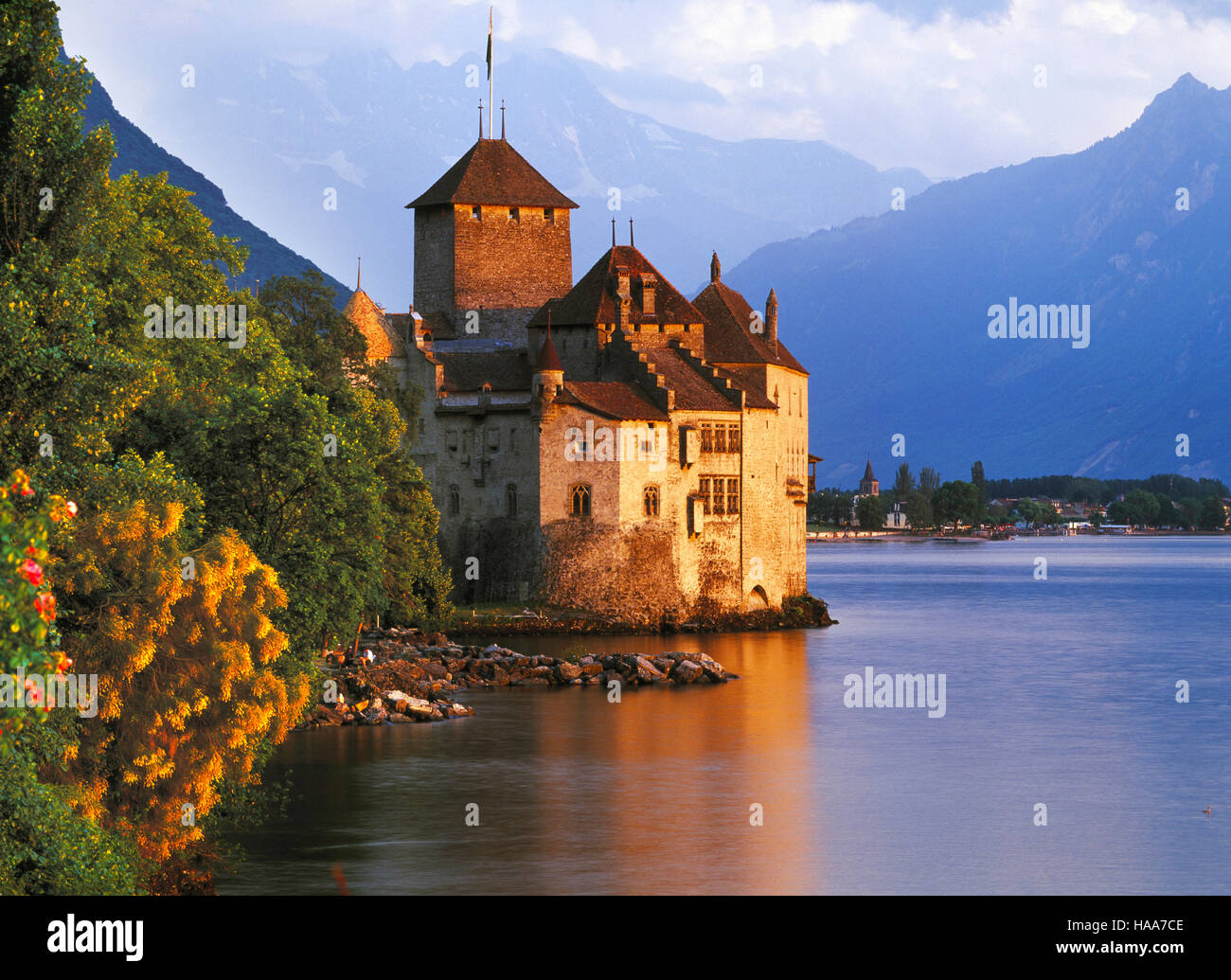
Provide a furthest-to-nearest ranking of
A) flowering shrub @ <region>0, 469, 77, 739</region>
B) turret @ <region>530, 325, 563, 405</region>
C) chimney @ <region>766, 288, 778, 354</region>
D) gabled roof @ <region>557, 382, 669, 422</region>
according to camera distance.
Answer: chimney @ <region>766, 288, 778, 354</region> → gabled roof @ <region>557, 382, 669, 422</region> → turret @ <region>530, 325, 563, 405</region> → flowering shrub @ <region>0, 469, 77, 739</region>

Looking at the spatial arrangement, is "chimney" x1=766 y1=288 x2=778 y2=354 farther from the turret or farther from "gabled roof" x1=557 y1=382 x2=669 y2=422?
the turret

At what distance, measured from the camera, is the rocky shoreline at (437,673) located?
55.1 metres

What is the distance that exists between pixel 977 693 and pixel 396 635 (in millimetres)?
25640

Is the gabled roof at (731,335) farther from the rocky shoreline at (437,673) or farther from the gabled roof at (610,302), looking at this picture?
the rocky shoreline at (437,673)

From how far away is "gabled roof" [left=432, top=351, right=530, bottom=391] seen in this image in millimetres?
91500

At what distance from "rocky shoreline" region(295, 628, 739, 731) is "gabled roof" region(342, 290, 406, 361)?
20.3 meters

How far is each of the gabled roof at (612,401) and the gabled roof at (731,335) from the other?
33.3 feet

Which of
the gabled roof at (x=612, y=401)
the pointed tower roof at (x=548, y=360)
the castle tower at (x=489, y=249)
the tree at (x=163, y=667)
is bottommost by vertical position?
the tree at (x=163, y=667)

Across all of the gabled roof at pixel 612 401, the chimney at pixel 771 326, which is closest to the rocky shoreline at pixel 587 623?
the gabled roof at pixel 612 401

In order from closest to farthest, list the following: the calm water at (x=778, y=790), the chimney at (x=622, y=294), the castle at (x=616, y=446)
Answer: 1. the calm water at (x=778, y=790)
2. the castle at (x=616, y=446)
3. the chimney at (x=622, y=294)

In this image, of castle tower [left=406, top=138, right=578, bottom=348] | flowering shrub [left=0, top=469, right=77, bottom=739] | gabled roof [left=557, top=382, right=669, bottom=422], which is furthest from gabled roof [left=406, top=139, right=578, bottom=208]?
flowering shrub [left=0, top=469, right=77, bottom=739]

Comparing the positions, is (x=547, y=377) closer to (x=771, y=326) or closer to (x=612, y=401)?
(x=612, y=401)

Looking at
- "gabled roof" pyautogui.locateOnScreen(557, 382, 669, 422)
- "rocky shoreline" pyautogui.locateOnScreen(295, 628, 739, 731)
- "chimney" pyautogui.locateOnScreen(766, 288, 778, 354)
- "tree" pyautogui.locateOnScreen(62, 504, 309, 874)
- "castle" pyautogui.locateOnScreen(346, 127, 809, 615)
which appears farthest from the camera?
"chimney" pyautogui.locateOnScreen(766, 288, 778, 354)
